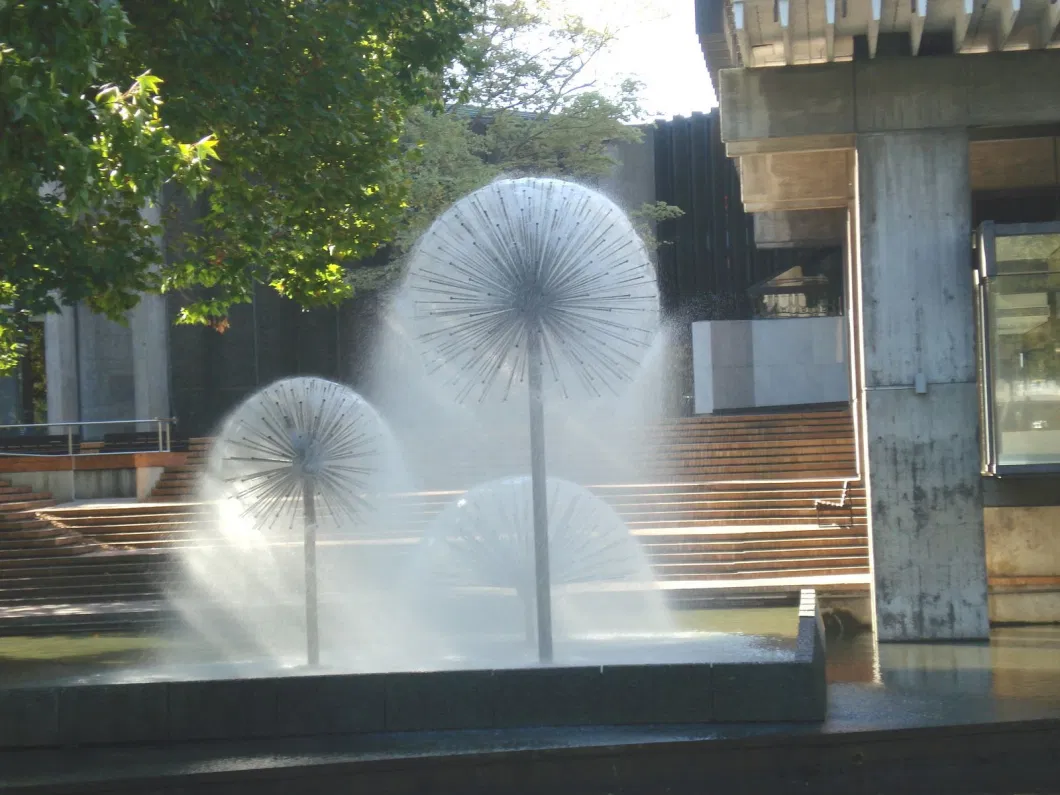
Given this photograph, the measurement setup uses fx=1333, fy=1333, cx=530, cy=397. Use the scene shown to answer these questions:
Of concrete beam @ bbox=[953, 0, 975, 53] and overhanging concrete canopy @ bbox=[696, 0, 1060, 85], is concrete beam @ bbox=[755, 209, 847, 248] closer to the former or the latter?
overhanging concrete canopy @ bbox=[696, 0, 1060, 85]

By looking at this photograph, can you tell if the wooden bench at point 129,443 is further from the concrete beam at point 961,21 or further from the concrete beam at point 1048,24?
the concrete beam at point 1048,24

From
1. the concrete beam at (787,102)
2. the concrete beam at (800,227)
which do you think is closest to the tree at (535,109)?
the concrete beam at (800,227)

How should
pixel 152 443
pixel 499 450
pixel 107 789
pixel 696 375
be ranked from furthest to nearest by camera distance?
pixel 696 375, pixel 152 443, pixel 499 450, pixel 107 789

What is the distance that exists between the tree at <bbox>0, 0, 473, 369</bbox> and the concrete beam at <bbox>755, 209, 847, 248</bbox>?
8154 millimetres

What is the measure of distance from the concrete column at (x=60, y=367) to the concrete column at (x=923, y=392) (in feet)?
72.1

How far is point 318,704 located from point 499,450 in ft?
47.8

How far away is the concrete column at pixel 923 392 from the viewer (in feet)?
40.2

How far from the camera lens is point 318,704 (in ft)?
27.3

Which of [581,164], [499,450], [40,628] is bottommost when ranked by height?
[40,628]

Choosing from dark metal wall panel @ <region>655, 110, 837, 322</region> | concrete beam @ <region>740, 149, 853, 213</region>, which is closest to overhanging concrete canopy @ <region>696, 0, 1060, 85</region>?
concrete beam @ <region>740, 149, 853, 213</region>

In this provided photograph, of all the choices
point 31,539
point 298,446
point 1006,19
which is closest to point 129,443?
point 31,539

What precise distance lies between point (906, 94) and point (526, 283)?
509 cm

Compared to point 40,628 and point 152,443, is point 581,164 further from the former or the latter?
point 40,628

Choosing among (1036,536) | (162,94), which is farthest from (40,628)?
(1036,536)
